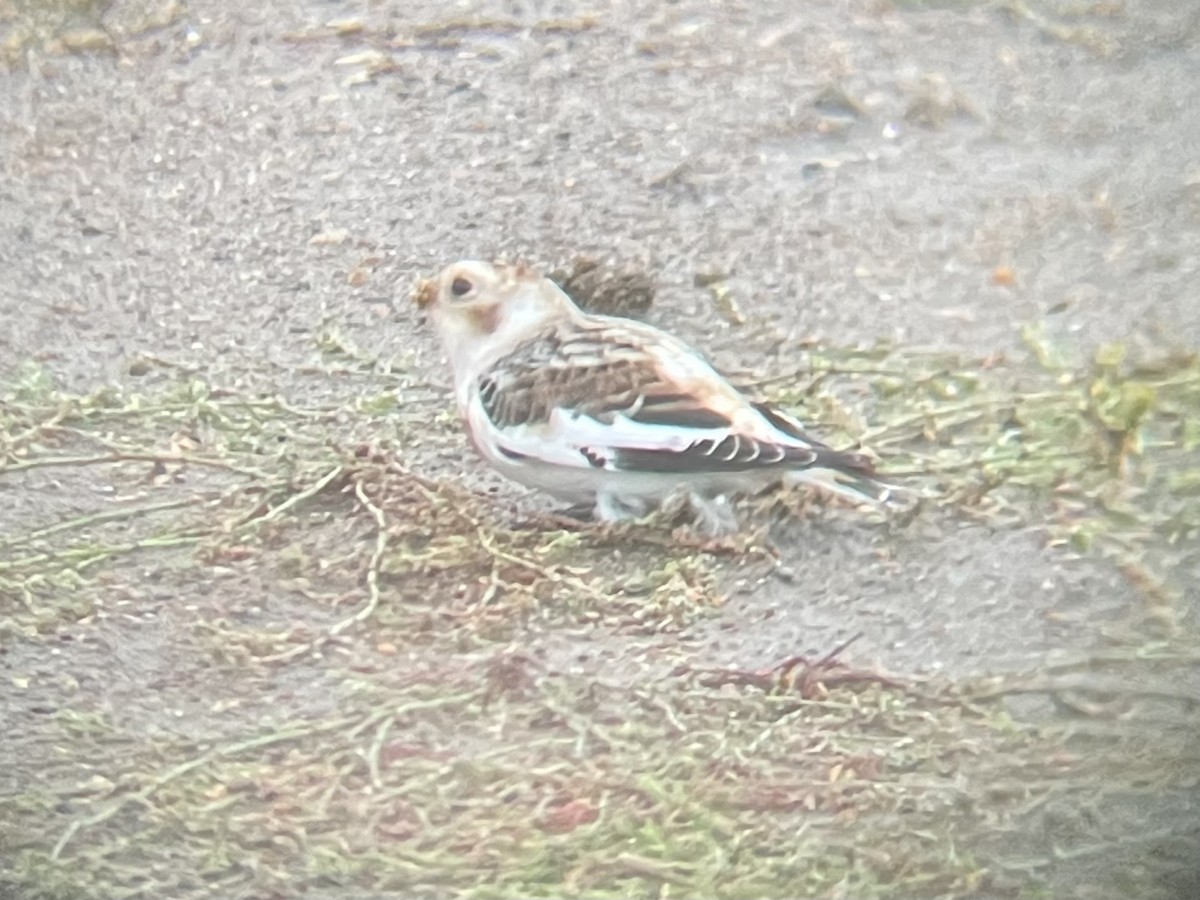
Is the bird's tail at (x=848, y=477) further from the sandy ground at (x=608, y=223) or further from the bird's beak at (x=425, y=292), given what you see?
the bird's beak at (x=425, y=292)

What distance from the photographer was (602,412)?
99cm

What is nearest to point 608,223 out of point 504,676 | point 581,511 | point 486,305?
point 486,305

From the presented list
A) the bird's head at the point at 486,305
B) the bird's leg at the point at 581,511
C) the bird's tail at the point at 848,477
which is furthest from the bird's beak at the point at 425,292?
the bird's tail at the point at 848,477

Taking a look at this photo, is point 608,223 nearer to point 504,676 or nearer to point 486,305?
point 486,305

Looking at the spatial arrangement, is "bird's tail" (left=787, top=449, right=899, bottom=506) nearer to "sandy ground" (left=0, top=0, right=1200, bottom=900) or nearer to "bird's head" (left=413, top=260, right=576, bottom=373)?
"sandy ground" (left=0, top=0, right=1200, bottom=900)

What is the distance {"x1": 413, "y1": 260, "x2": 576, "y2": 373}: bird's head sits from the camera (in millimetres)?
977

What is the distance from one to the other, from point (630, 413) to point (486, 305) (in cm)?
13

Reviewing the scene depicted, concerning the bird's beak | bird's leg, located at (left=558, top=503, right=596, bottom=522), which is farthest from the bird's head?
bird's leg, located at (left=558, top=503, right=596, bottom=522)

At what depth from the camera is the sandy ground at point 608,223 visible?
96 cm

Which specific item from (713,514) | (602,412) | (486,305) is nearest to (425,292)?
(486,305)

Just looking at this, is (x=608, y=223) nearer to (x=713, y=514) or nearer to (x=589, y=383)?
(x=589, y=383)

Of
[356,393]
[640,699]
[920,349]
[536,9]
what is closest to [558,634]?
[640,699]

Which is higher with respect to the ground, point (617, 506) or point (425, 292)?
point (425, 292)

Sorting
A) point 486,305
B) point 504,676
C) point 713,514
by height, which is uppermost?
point 486,305
